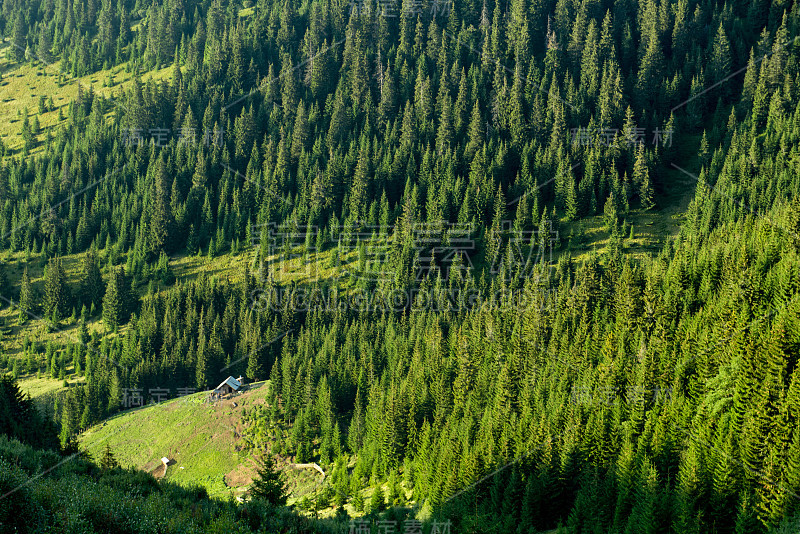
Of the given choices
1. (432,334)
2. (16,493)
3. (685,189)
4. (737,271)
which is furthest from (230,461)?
(685,189)

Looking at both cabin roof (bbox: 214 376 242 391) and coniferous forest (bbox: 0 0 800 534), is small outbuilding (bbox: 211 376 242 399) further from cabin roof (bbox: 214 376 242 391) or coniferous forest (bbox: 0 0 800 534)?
coniferous forest (bbox: 0 0 800 534)

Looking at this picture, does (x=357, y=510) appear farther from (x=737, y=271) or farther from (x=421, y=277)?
(x=421, y=277)

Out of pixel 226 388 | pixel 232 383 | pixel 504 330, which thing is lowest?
pixel 226 388

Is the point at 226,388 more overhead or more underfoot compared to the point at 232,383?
more underfoot

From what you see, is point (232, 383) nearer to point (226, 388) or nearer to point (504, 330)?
point (226, 388)

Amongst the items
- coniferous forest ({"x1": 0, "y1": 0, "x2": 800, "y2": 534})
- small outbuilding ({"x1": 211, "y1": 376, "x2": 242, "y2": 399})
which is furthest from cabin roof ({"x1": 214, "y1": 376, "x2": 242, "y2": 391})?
coniferous forest ({"x1": 0, "y1": 0, "x2": 800, "y2": 534})

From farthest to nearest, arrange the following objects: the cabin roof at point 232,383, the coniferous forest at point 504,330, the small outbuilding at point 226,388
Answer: the cabin roof at point 232,383
the small outbuilding at point 226,388
the coniferous forest at point 504,330

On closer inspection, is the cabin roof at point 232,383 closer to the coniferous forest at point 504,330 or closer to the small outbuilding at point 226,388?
the small outbuilding at point 226,388

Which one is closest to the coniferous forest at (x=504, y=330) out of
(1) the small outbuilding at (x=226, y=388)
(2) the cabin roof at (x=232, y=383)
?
(2) the cabin roof at (x=232, y=383)

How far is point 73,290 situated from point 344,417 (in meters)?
101

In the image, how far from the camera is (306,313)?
16438cm

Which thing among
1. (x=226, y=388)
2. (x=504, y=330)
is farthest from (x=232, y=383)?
Answer: (x=504, y=330)

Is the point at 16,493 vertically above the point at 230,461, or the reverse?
the point at 16,493

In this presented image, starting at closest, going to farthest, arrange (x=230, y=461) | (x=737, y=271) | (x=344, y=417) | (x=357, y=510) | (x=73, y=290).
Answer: (x=357, y=510)
(x=737, y=271)
(x=230, y=461)
(x=344, y=417)
(x=73, y=290)
